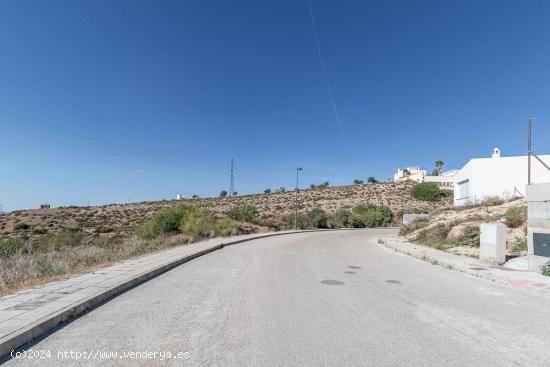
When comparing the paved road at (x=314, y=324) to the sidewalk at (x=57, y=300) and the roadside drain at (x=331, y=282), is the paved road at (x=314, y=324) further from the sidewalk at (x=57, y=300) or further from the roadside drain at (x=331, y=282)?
the sidewalk at (x=57, y=300)

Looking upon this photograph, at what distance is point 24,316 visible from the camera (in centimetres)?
531

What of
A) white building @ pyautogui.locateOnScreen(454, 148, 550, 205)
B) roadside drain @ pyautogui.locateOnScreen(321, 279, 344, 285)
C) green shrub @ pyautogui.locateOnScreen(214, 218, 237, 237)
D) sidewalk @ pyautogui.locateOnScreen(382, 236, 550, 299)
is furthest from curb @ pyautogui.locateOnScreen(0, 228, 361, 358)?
white building @ pyautogui.locateOnScreen(454, 148, 550, 205)

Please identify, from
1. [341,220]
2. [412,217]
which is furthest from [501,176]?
[341,220]

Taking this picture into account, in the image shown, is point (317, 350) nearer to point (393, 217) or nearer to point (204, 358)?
point (204, 358)

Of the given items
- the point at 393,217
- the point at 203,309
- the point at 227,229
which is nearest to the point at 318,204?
the point at 393,217

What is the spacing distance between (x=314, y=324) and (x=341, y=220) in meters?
43.5

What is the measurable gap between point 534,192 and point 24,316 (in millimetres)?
13780

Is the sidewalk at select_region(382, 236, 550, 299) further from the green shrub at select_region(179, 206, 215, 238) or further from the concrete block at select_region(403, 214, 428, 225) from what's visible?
the concrete block at select_region(403, 214, 428, 225)

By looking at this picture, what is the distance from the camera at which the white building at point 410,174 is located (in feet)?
414

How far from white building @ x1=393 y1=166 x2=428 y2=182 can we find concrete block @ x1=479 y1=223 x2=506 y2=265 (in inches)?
4581

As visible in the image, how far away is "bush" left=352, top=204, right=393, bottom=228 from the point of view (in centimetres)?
5133

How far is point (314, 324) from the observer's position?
219 inches

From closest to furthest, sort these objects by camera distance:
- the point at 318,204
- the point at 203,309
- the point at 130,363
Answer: the point at 130,363, the point at 203,309, the point at 318,204

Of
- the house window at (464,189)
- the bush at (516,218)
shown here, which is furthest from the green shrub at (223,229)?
the house window at (464,189)
